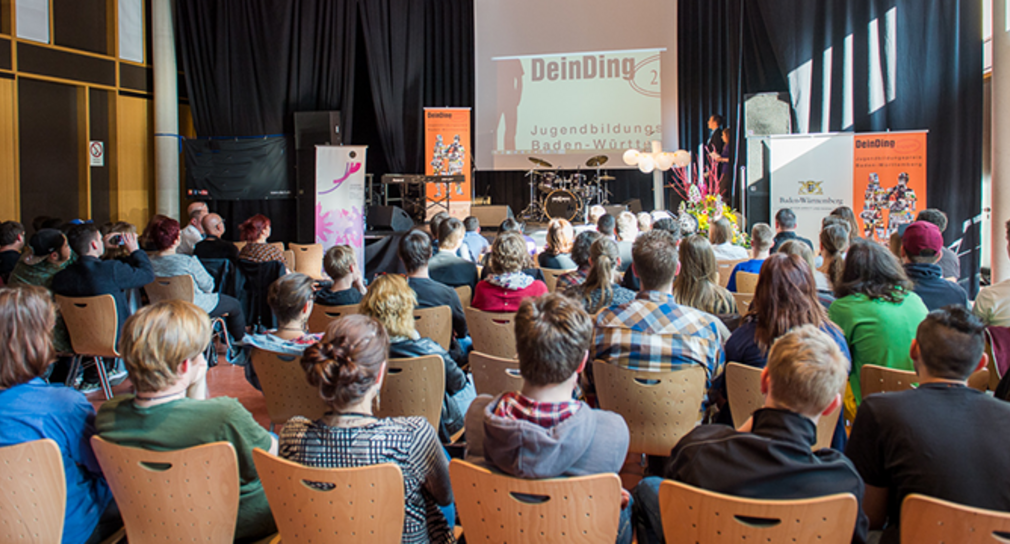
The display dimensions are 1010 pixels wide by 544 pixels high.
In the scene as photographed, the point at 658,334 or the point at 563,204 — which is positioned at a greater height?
the point at 563,204

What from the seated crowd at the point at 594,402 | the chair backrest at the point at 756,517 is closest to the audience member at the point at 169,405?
the seated crowd at the point at 594,402

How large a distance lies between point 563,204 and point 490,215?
4.80 ft

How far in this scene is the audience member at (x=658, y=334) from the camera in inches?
93.4

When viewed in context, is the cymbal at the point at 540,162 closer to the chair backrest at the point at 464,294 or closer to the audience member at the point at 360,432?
the chair backrest at the point at 464,294

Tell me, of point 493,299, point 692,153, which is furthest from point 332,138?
point 493,299

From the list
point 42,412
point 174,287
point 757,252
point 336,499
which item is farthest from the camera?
point 757,252

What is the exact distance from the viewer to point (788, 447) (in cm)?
142

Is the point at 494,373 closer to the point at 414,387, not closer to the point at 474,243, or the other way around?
the point at 414,387

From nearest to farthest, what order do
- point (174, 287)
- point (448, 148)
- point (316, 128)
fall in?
point (174, 287)
point (316, 128)
point (448, 148)

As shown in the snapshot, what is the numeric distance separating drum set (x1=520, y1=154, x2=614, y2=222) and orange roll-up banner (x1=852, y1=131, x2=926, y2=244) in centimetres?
377

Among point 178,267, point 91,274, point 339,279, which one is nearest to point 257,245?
point 178,267

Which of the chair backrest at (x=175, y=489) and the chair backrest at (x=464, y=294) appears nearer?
the chair backrest at (x=175, y=489)

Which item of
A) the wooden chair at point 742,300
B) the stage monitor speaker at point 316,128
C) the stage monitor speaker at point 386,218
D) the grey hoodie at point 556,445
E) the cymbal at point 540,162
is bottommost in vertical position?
the grey hoodie at point 556,445

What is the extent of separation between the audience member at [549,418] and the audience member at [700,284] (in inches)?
56.9
